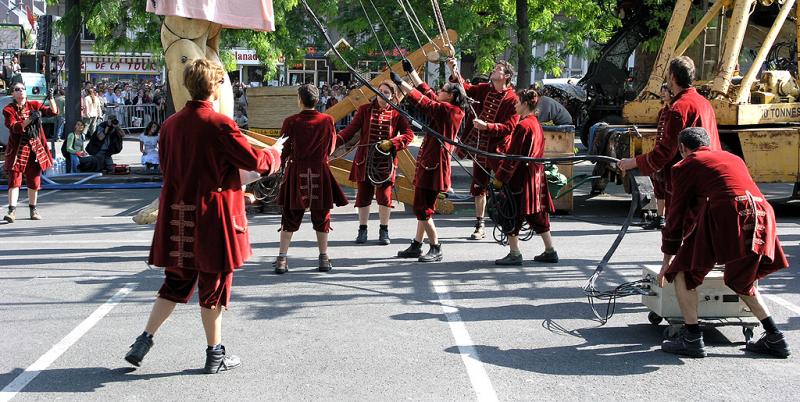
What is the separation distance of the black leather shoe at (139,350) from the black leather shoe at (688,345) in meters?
3.19

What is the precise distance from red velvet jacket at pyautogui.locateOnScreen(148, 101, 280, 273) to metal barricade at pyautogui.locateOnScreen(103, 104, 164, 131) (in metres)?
23.6

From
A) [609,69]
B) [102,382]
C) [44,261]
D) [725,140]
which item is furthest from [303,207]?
[609,69]

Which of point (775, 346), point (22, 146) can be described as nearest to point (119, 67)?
point (22, 146)

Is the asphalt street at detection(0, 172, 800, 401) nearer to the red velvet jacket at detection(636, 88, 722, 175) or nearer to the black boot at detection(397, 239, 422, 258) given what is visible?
the black boot at detection(397, 239, 422, 258)

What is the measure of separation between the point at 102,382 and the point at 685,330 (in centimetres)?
350

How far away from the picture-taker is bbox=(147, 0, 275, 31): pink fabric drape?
8.88 meters

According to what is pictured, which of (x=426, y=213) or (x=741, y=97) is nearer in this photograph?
(x=426, y=213)

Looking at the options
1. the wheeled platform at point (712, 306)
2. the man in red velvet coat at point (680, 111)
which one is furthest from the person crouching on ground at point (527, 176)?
the wheeled platform at point (712, 306)

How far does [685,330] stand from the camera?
590cm

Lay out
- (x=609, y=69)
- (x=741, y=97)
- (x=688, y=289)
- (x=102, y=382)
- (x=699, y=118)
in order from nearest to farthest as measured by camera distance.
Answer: (x=102, y=382), (x=688, y=289), (x=699, y=118), (x=741, y=97), (x=609, y=69)

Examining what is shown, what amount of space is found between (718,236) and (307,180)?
3.97m

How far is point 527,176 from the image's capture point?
8.65 m

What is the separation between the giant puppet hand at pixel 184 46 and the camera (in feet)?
30.1

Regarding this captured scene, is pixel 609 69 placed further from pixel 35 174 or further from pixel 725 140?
pixel 35 174
